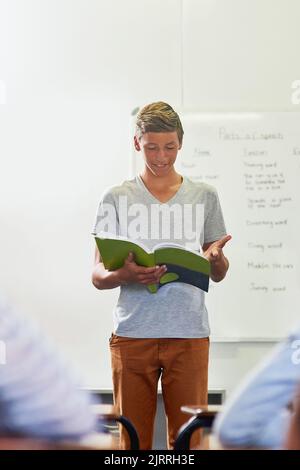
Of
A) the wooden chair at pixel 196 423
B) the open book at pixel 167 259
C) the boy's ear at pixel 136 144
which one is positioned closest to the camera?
the wooden chair at pixel 196 423

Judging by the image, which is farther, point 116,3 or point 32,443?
point 116,3

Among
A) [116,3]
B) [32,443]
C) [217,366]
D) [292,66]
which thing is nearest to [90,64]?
[116,3]

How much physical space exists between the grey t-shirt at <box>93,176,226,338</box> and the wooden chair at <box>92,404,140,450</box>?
0.70 ft

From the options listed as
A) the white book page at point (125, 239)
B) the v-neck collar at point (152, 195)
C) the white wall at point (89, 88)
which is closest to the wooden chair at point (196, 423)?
the white wall at point (89, 88)

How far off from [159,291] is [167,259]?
9cm

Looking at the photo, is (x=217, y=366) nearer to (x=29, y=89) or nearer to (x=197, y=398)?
(x=197, y=398)

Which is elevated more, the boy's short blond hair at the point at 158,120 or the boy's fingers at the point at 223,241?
the boy's short blond hair at the point at 158,120

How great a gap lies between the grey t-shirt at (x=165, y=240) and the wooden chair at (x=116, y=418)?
21cm

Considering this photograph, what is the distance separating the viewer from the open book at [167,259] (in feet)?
6.68

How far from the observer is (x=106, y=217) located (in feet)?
7.09

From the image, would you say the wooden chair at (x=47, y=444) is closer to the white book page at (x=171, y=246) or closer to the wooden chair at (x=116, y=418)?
the wooden chair at (x=116, y=418)

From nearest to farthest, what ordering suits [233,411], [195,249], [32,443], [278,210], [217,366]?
[32,443] → [233,411] → [195,249] → [278,210] → [217,366]

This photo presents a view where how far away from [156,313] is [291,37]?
845 millimetres

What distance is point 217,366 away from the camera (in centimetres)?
236
